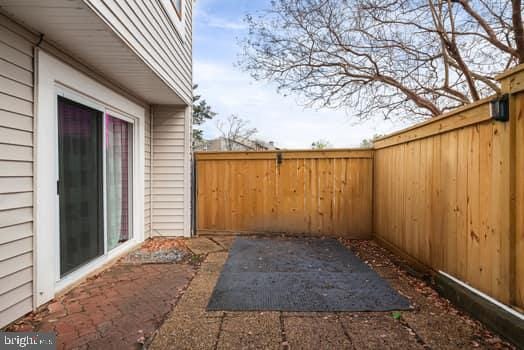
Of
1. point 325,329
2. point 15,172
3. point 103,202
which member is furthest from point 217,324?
point 103,202

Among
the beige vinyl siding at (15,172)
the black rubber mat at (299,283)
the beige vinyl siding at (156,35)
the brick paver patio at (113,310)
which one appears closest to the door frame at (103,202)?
the brick paver patio at (113,310)

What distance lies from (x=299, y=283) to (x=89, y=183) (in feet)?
7.91

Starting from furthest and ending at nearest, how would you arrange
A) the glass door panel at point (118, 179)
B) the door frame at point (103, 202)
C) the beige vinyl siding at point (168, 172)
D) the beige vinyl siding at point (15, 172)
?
the beige vinyl siding at point (168, 172), the glass door panel at point (118, 179), the door frame at point (103, 202), the beige vinyl siding at point (15, 172)

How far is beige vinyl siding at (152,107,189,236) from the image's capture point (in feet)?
15.9

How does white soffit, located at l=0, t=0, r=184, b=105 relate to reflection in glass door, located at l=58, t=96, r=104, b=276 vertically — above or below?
above

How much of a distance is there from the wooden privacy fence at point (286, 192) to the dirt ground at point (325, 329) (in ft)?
8.02

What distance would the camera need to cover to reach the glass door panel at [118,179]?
3602 millimetres

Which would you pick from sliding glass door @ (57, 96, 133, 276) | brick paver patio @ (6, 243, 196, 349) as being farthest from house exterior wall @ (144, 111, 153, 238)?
brick paver patio @ (6, 243, 196, 349)

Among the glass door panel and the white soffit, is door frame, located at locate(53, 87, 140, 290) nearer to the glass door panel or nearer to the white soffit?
the glass door panel

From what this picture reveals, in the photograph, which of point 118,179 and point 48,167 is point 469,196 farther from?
point 118,179

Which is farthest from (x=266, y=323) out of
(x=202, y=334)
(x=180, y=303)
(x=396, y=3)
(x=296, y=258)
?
(x=396, y=3)

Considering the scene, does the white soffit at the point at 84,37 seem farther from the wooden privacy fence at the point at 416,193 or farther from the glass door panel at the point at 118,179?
the wooden privacy fence at the point at 416,193

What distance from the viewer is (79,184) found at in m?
2.97

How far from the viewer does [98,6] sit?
2.03 metres
